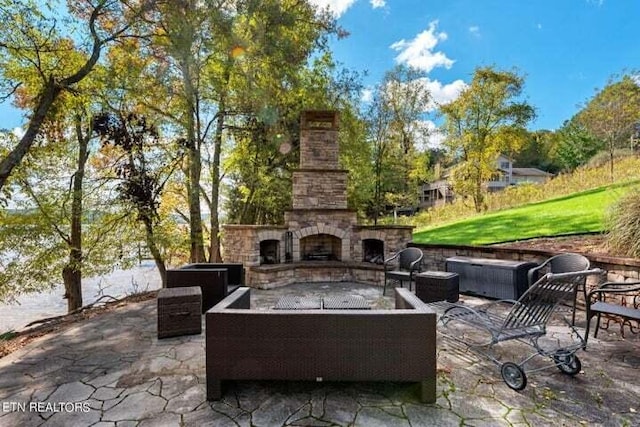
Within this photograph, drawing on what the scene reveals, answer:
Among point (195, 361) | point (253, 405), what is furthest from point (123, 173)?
point (253, 405)

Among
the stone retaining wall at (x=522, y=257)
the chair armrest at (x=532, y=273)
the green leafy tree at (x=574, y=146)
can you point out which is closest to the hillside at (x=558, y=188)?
the stone retaining wall at (x=522, y=257)

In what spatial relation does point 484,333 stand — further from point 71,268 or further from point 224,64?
point 71,268

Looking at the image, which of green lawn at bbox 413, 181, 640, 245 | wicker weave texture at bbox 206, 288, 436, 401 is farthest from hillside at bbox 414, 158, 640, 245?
wicker weave texture at bbox 206, 288, 436, 401

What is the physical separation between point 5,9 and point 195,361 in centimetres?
547

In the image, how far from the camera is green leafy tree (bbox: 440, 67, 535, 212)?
48.9 feet

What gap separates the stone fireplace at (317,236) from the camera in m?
6.52

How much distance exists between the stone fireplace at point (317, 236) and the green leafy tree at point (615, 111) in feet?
44.2

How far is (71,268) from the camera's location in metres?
6.45

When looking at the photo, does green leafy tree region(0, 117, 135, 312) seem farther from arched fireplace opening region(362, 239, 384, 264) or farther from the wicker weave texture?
the wicker weave texture

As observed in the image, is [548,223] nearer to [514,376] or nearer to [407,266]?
[407,266]

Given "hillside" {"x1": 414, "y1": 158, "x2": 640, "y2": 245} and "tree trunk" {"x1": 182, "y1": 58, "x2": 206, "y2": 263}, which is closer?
"hillside" {"x1": 414, "y1": 158, "x2": 640, "y2": 245}

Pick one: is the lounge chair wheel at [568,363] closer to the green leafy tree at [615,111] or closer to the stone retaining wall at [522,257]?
the stone retaining wall at [522,257]

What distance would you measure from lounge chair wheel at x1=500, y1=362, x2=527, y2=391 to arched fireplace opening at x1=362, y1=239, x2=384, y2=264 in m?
4.64

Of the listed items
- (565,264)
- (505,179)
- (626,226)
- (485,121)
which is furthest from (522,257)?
(505,179)
